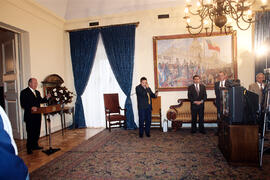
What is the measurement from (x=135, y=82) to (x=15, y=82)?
3.47 meters

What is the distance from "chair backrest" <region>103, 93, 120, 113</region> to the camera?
5.91 m

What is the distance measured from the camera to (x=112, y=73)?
20.9ft

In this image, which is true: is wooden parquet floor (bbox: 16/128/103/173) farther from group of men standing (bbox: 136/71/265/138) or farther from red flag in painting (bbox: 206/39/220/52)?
red flag in painting (bbox: 206/39/220/52)

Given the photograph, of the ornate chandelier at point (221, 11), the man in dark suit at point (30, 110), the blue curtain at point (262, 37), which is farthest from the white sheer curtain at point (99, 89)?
the blue curtain at point (262, 37)

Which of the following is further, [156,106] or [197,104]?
[156,106]

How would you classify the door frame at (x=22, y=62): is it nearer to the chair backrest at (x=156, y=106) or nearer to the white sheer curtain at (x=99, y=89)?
the white sheer curtain at (x=99, y=89)

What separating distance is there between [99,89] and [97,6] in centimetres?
279

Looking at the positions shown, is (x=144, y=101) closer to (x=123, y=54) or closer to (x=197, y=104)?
(x=197, y=104)

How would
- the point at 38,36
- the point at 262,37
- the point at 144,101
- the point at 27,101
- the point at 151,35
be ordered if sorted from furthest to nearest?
the point at 151,35, the point at 38,36, the point at 262,37, the point at 144,101, the point at 27,101

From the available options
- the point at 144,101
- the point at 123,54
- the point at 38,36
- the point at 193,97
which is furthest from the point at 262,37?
the point at 38,36

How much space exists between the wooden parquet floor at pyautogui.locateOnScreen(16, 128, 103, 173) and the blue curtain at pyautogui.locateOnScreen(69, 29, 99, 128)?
2.24 feet

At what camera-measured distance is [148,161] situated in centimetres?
336

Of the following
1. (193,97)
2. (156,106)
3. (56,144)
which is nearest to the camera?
(56,144)

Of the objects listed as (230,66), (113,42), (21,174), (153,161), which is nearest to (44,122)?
(113,42)
